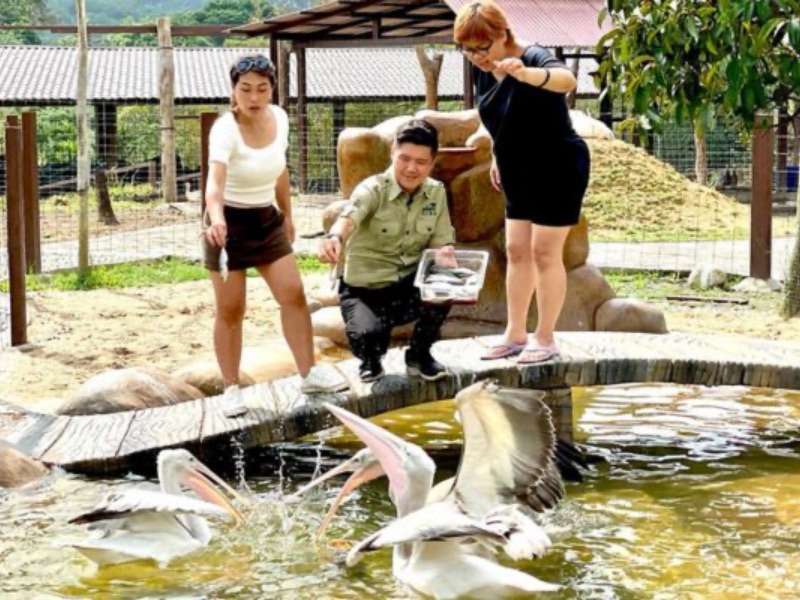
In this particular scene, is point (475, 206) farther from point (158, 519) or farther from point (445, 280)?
point (158, 519)

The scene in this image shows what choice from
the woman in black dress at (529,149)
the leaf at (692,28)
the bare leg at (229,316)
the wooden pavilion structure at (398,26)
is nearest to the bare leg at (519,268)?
the woman in black dress at (529,149)

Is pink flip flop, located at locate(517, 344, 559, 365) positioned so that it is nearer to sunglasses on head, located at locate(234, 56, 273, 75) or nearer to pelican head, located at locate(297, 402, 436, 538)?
pelican head, located at locate(297, 402, 436, 538)

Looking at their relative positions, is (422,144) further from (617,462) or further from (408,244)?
(617,462)

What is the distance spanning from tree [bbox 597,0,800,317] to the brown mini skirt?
1.55 meters

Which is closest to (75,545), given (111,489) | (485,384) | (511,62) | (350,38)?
(111,489)

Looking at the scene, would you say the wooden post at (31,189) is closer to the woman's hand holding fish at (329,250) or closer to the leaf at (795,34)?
the woman's hand holding fish at (329,250)

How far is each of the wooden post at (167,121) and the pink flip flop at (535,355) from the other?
12521 mm

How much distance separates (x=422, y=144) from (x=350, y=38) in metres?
15.4

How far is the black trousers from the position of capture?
5488 millimetres

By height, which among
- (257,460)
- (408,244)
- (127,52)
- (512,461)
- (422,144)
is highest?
(127,52)

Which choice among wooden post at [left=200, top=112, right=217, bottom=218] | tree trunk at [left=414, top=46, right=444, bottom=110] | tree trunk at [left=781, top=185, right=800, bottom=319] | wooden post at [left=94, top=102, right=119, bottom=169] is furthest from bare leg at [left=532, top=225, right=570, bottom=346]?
wooden post at [left=94, top=102, right=119, bottom=169]

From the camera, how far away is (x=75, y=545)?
14.5 feet

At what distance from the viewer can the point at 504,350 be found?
5.89 m

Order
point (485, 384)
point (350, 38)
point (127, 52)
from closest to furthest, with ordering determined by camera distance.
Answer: point (485, 384), point (350, 38), point (127, 52)
